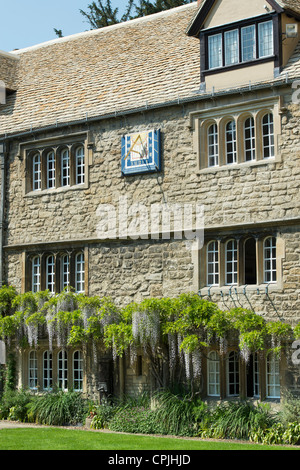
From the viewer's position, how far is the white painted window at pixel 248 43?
18.3 metres

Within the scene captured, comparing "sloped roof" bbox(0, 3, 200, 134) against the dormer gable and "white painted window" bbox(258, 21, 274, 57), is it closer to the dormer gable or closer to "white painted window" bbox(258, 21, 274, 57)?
the dormer gable

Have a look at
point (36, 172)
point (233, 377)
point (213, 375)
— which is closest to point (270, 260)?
Result: point (233, 377)

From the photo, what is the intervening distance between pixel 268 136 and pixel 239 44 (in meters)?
2.37

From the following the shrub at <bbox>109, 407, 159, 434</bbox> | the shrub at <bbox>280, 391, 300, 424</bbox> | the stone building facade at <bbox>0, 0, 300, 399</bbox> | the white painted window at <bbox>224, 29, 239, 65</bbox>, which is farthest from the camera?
the white painted window at <bbox>224, 29, 239, 65</bbox>

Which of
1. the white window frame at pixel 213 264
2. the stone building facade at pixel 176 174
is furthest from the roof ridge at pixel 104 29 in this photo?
the white window frame at pixel 213 264

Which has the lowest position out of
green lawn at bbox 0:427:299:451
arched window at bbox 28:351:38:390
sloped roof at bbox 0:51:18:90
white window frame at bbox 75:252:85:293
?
green lawn at bbox 0:427:299:451

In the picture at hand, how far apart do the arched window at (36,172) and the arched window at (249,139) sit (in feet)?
20.6

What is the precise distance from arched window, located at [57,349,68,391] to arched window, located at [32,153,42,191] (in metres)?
4.60

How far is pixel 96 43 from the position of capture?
24672 millimetres

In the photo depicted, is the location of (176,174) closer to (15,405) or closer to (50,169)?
(50,169)

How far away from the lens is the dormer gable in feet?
59.2

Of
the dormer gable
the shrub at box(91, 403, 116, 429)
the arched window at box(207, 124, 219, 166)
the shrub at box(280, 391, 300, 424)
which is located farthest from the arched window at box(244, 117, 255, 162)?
the shrub at box(91, 403, 116, 429)

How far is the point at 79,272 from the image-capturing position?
20672 mm
